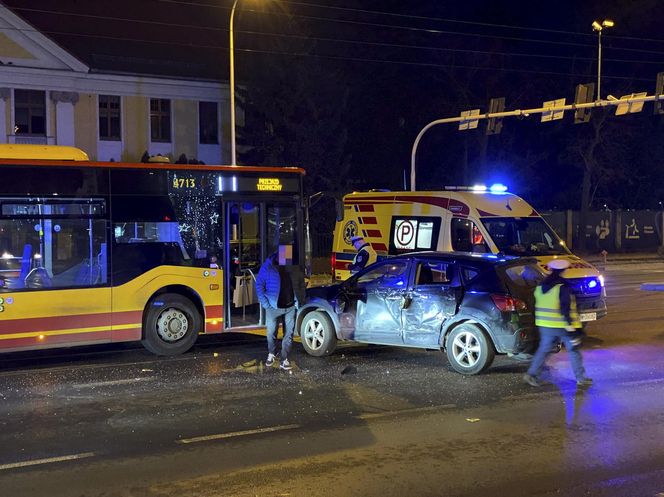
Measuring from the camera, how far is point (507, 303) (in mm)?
8422

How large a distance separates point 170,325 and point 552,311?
18.2 feet

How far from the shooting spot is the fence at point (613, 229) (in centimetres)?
4097

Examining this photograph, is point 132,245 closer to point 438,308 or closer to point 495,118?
point 438,308

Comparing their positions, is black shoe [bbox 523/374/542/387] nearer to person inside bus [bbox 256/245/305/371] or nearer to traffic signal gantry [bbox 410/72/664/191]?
person inside bus [bbox 256/245/305/371]

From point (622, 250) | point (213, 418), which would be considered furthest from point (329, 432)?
point (622, 250)

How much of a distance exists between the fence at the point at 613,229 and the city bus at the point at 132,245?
32396 millimetres

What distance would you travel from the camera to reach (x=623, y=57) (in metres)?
40.8

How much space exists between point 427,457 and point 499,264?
147 inches

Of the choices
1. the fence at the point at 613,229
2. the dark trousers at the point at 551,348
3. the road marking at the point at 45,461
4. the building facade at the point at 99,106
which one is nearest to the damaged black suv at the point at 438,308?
Result: the dark trousers at the point at 551,348

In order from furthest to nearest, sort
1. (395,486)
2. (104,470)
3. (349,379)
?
(349,379), (104,470), (395,486)

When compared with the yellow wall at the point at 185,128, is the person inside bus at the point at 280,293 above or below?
below

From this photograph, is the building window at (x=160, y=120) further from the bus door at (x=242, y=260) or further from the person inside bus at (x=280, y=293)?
the person inside bus at (x=280, y=293)

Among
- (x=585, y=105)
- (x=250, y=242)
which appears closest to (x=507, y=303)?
(x=250, y=242)

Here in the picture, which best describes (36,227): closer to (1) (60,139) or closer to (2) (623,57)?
(1) (60,139)
